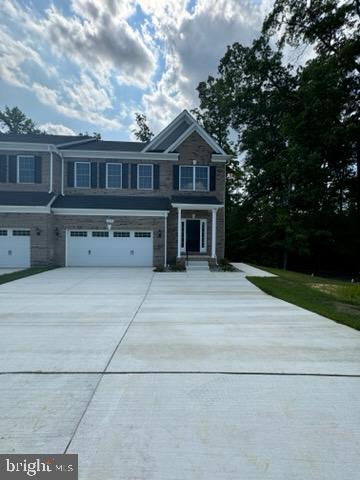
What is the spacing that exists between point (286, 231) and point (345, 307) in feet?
46.5

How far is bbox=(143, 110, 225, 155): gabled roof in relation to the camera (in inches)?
675

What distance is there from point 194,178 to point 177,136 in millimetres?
3879

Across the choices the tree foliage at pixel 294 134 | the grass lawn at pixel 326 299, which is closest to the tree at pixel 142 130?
the tree foliage at pixel 294 134

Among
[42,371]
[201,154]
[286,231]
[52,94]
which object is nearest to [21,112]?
[52,94]

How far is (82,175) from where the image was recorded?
17.3 meters

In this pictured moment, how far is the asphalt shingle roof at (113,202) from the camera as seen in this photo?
1595cm

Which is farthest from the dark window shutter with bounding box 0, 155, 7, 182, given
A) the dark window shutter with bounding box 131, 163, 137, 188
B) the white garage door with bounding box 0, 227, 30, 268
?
the dark window shutter with bounding box 131, 163, 137, 188

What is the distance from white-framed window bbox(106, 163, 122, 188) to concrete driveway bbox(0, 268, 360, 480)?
41.1 ft

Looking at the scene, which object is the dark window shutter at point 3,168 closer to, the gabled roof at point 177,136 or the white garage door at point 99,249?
the white garage door at point 99,249

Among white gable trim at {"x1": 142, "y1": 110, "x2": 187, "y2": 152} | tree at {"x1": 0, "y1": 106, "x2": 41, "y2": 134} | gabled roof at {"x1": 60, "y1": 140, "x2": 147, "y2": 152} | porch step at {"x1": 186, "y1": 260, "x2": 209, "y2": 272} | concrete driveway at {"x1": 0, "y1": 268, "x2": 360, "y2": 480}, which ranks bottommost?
concrete driveway at {"x1": 0, "y1": 268, "x2": 360, "y2": 480}

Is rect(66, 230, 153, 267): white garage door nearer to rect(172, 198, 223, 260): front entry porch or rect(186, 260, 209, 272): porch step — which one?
rect(186, 260, 209, 272): porch step

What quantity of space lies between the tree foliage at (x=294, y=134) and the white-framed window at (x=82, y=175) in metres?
12.8

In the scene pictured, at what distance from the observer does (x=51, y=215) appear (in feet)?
50.3

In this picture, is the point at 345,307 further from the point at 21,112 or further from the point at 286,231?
the point at 21,112
